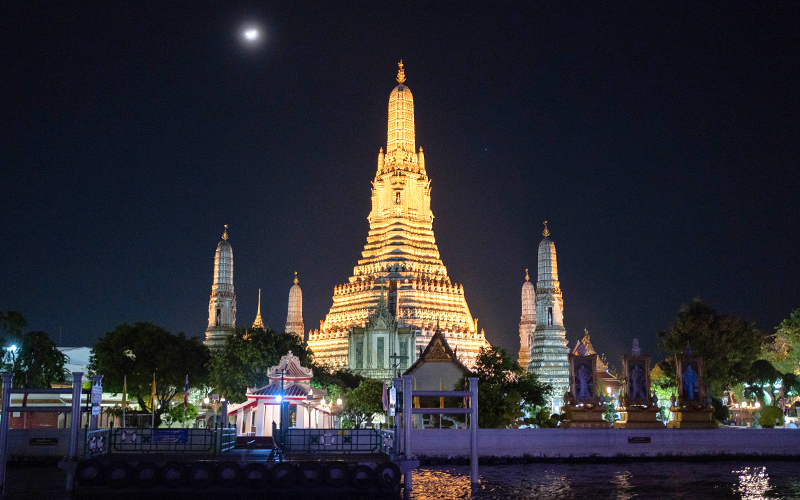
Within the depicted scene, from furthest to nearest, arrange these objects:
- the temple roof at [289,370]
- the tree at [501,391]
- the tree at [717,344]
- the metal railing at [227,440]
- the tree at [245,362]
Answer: the tree at [245,362], the tree at [717,344], the temple roof at [289,370], the tree at [501,391], the metal railing at [227,440]

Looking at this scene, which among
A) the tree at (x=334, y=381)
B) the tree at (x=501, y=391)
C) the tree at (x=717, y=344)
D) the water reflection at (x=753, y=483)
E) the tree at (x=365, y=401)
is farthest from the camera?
the tree at (x=334, y=381)

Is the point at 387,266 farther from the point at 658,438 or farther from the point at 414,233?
the point at 658,438

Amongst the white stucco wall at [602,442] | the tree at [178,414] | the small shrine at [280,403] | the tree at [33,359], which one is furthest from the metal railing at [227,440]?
the tree at [178,414]

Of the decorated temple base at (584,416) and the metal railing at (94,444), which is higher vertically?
the decorated temple base at (584,416)

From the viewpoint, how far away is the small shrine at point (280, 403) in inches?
1925

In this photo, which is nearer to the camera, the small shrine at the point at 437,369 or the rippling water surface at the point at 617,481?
Result: the rippling water surface at the point at 617,481

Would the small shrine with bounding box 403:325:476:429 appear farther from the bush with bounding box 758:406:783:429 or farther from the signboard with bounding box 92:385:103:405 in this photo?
the signboard with bounding box 92:385:103:405

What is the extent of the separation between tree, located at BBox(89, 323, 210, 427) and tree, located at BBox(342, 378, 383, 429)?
12.6 m

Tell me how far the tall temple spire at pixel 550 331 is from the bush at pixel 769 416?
3606 centimetres

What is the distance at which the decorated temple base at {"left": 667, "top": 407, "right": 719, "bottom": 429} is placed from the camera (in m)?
48.4

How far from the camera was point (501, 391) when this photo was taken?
56.3 meters

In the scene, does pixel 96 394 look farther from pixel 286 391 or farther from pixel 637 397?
pixel 637 397

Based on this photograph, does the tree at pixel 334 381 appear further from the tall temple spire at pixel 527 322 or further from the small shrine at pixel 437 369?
the tall temple spire at pixel 527 322

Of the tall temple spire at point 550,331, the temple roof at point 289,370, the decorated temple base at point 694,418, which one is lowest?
the decorated temple base at point 694,418
